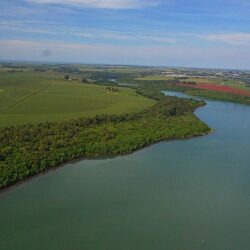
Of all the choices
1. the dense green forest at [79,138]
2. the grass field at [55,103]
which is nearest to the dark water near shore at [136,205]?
the dense green forest at [79,138]

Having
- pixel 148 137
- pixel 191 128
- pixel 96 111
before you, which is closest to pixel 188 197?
pixel 148 137

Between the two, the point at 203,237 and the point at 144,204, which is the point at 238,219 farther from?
the point at 144,204

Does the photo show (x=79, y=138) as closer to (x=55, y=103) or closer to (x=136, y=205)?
(x=136, y=205)

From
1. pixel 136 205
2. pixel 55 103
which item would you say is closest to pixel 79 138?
pixel 136 205

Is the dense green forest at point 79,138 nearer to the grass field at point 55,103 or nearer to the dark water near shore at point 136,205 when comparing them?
the dark water near shore at point 136,205

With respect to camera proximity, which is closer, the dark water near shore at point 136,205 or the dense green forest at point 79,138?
the dark water near shore at point 136,205

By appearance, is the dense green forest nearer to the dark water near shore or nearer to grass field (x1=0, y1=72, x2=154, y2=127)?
the dark water near shore

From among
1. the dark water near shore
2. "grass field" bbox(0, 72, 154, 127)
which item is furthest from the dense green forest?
"grass field" bbox(0, 72, 154, 127)
